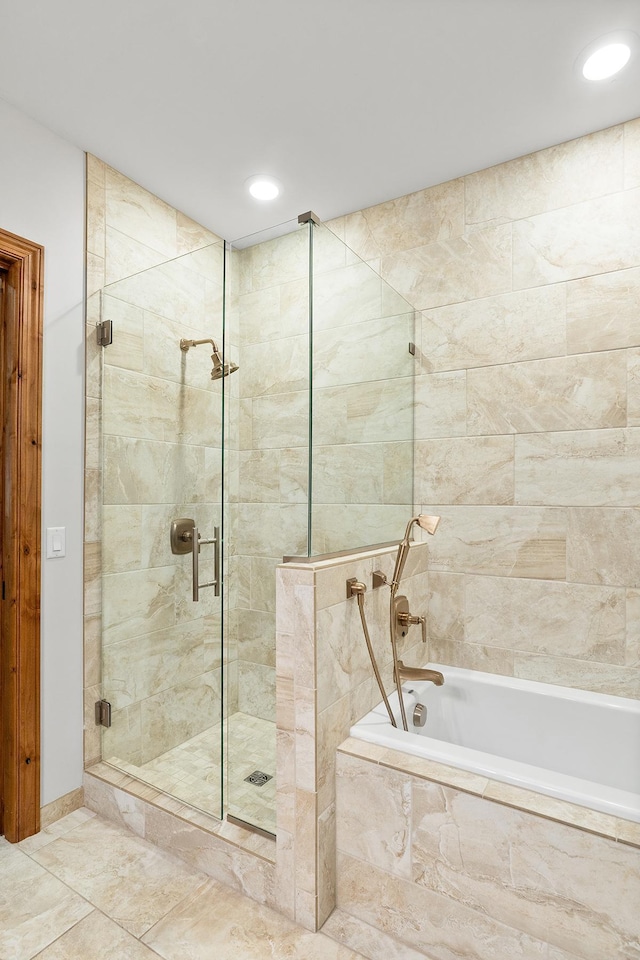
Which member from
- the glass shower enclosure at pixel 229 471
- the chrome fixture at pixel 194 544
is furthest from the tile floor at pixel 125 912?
the chrome fixture at pixel 194 544

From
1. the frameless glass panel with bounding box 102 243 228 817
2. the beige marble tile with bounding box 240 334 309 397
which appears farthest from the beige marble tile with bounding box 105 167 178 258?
the beige marble tile with bounding box 240 334 309 397

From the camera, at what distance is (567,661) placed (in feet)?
6.47

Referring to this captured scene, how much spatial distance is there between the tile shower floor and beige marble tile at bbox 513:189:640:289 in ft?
6.45

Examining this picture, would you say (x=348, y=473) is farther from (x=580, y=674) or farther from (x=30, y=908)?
(x=30, y=908)

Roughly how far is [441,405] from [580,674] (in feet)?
3.98

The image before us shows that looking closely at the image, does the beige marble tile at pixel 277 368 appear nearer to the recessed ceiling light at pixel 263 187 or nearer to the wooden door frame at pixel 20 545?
the wooden door frame at pixel 20 545

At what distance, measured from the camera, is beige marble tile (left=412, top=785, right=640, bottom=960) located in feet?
3.67

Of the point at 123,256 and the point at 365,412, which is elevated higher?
the point at 123,256

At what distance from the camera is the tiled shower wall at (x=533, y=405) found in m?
1.88

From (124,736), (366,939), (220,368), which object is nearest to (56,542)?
(124,736)

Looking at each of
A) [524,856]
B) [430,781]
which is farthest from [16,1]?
[524,856]

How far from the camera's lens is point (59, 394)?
192 cm

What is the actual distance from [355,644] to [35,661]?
115 cm

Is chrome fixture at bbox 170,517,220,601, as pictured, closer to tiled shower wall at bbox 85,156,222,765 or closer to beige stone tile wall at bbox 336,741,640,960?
tiled shower wall at bbox 85,156,222,765
